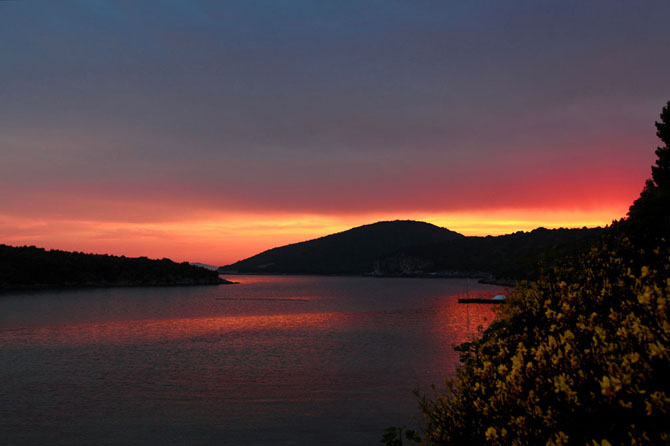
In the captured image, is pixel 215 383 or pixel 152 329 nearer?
pixel 215 383

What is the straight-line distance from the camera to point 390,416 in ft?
68.0

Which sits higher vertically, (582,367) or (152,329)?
(582,367)

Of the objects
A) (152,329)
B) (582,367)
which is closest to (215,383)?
(582,367)

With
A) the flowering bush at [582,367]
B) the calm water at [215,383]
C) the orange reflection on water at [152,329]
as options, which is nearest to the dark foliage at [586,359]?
the flowering bush at [582,367]

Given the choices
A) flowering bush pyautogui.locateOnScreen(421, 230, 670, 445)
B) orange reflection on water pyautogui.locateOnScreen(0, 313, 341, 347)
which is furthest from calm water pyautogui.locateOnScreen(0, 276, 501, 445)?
flowering bush pyautogui.locateOnScreen(421, 230, 670, 445)

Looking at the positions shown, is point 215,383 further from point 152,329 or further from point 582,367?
point 152,329

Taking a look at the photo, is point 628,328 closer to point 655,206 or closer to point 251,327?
point 655,206

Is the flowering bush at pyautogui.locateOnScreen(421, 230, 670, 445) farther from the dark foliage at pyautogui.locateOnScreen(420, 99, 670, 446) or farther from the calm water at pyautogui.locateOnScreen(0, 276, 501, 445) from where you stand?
the calm water at pyautogui.locateOnScreen(0, 276, 501, 445)

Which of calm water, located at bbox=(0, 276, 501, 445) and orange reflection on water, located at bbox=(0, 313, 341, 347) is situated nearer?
calm water, located at bbox=(0, 276, 501, 445)

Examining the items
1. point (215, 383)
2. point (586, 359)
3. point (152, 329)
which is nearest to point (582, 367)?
point (586, 359)

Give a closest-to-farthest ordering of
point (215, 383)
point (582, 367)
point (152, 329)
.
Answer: point (582, 367), point (215, 383), point (152, 329)

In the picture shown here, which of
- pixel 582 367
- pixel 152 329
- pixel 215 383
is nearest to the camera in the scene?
pixel 582 367

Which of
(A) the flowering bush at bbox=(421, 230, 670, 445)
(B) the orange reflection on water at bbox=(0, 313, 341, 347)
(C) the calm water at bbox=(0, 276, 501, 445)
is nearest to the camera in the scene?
(A) the flowering bush at bbox=(421, 230, 670, 445)

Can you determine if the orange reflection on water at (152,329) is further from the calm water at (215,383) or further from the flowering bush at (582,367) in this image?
the flowering bush at (582,367)
